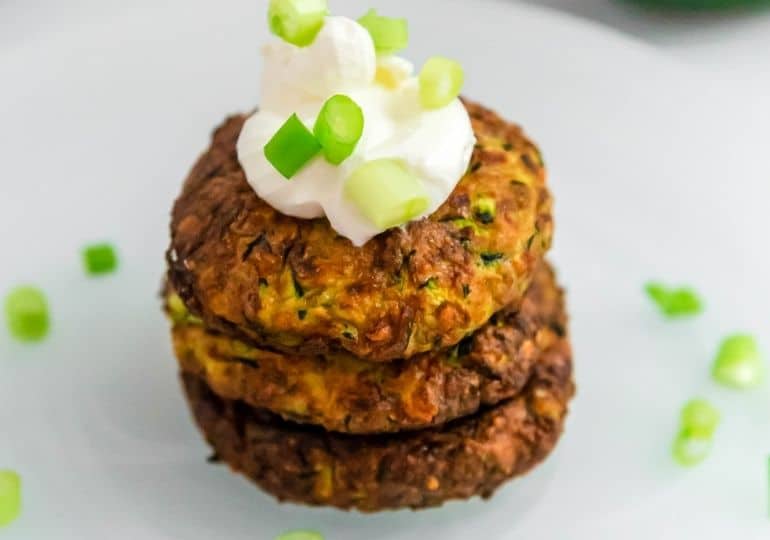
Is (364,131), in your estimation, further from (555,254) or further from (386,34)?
(555,254)

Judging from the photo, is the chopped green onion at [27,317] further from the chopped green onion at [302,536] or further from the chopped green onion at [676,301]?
the chopped green onion at [676,301]

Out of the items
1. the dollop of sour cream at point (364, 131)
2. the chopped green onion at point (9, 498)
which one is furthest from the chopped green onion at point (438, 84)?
the chopped green onion at point (9, 498)

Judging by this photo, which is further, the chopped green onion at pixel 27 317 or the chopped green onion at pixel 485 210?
the chopped green onion at pixel 27 317

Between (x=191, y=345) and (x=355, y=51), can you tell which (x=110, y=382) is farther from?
(x=355, y=51)

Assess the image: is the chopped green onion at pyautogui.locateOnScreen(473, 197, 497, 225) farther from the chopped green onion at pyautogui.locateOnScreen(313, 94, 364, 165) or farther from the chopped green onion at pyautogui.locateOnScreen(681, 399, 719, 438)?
the chopped green onion at pyautogui.locateOnScreen(681, 399, 719, 438)

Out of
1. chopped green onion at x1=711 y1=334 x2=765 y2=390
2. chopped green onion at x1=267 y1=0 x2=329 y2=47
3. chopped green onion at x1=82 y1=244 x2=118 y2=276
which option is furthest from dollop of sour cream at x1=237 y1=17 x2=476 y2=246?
chopped green onion at x1=711 y1=334 x2=765 y2=390

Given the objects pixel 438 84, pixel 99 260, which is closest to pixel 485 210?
pixel 438 84

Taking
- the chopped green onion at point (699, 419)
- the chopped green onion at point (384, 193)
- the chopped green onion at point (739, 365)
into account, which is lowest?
the chopped green onion at point (699, 419)
